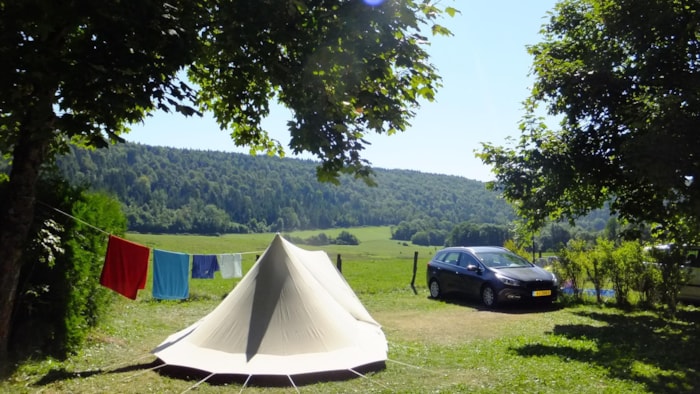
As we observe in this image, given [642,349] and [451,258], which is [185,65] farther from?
[451,258]

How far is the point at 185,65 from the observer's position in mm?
5324

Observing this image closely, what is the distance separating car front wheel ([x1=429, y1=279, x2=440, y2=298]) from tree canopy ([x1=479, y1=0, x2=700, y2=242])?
12.1ft

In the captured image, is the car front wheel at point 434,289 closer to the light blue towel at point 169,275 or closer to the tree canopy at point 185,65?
the light blue towel at point 169,275

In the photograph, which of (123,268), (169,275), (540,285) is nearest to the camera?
(123,268)

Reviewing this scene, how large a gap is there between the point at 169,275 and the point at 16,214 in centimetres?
473

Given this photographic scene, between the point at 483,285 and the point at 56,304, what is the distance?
1007 cm

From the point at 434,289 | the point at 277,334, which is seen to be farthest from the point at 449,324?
the point at 277,334

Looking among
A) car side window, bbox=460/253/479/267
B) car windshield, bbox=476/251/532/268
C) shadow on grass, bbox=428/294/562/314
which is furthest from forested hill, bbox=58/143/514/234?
shadow on grass, bbox=428/294/562/314

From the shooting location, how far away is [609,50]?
36.5 feet

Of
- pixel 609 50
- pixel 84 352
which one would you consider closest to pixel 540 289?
pixel 609 50

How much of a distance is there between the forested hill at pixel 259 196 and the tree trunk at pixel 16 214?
42126 millimetres

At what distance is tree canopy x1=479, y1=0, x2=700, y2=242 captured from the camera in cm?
868

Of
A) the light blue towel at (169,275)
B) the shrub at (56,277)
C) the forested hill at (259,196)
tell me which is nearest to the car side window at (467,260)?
the light blue towel at (169,275)

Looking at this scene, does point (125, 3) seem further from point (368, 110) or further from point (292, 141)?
point (368, 110)
